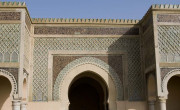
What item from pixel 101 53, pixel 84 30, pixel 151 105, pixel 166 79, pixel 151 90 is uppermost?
pixel 84 30

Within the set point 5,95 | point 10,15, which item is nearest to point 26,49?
point 10,15

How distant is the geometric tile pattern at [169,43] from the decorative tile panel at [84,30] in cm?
121

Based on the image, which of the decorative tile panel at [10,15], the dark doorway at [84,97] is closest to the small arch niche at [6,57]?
Answer: the decorative tile panel at [10,15]

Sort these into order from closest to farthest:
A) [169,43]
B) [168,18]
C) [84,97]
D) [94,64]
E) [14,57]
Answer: [14,57] < [169,43] < [168,18] < [94,64] < [84,97]

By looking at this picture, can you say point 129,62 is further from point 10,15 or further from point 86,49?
point 10,15

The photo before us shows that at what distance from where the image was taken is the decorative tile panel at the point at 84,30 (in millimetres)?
8414

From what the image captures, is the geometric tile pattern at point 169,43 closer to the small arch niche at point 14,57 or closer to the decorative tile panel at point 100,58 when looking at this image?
the decorative tile panel at point 100,58

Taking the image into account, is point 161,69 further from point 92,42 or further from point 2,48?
point 2,48

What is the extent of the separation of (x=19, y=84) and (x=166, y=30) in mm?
3989

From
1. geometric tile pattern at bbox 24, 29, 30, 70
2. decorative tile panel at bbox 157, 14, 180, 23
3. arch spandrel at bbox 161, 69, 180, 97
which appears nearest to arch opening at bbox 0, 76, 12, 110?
geometric tile pattern at bbox 24, 29, 30, 70

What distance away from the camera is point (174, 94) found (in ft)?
28.0

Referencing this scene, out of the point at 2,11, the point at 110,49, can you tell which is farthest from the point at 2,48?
the point at 110,49

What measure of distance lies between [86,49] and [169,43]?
2.35 m

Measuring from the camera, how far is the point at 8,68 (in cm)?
698
